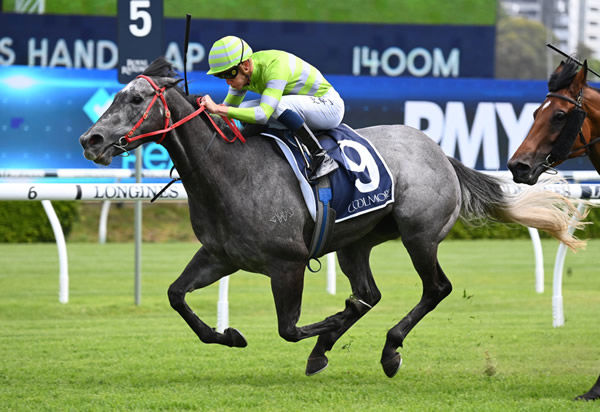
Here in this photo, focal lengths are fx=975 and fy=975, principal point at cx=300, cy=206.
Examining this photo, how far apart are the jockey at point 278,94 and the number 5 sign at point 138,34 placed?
286 centimetres

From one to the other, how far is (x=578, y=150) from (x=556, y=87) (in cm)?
32

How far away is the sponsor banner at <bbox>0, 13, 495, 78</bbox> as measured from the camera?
15555 millimetres

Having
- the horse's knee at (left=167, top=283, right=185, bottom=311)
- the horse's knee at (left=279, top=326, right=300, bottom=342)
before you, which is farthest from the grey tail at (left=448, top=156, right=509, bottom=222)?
the horse's knee at (left=167, top=283, right=185, bottom=311)

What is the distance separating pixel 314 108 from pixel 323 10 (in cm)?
1342

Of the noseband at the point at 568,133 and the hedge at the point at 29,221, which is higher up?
the noseband at the point at 568,133

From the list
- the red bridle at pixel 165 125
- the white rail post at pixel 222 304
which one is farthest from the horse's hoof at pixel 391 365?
the white rail post at pixel 222 304

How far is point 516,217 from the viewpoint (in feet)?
18.0

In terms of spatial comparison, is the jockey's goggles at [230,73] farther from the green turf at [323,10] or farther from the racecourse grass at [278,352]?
the green turf at [323,10]

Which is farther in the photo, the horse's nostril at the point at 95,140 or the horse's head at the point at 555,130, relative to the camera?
the horse's head at the point at 555,130

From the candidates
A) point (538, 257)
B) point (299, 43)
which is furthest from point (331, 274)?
point (299, 43)

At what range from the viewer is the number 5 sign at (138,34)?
7.47m

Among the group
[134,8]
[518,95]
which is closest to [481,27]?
[518,95]

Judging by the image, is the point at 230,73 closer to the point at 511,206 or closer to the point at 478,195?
the point at 478,195

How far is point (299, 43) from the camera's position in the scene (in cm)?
1591
